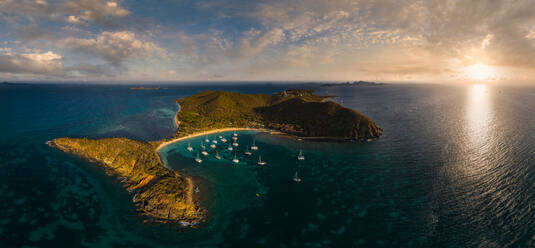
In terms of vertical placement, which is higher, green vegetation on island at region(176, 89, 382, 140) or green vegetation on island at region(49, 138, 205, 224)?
green vegetation on island at region(176, 89, 382, 140)

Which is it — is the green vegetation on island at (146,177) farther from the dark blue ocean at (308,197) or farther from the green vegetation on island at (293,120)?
the green vegetation on island at (293,120)

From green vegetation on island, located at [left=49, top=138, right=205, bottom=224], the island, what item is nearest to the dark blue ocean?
green vegetation on island, located at [left=49, top=138, right=205, bottom=224]

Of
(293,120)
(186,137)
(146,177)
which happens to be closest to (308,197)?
(146,177)

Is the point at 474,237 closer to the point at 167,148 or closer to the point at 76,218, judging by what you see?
the point at 76,218

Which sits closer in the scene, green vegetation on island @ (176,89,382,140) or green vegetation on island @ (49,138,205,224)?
green vegetation on island @ (49,138,205,224)

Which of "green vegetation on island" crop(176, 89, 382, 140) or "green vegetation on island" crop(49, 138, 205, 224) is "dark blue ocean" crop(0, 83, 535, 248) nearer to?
"green vegetation on island" crop(49, 138, 205, 224)

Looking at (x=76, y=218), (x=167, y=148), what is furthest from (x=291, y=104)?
(x=76, y=218)

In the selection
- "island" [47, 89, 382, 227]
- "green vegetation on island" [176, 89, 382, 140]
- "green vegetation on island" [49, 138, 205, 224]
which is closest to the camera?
"green vegetation on island" [49, 138, 205, 224]

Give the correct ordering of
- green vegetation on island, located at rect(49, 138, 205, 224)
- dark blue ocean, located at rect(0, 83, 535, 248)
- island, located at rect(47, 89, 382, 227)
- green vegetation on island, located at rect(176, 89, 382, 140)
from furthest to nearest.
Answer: green vegetation on island, located at rect(176, 89, 382, 140), island, located at rect(47, 89, 382, 227), green vegetation on island, located at rect(49, 138, 205, 224), dark blue ocean, located at rect(0, 83, 535, 248)
